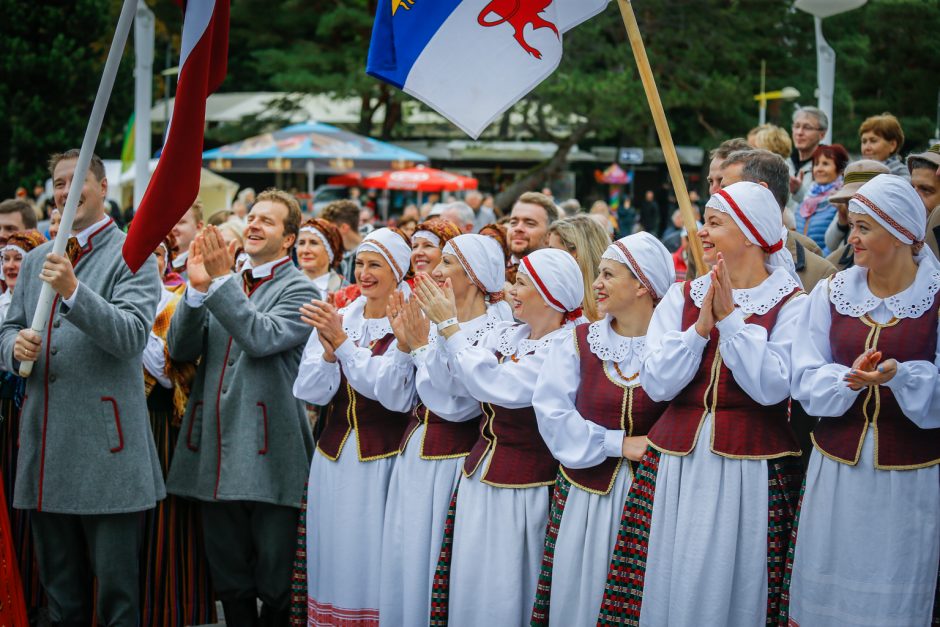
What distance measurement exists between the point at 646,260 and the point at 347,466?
1774 mm

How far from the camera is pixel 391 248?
544cm

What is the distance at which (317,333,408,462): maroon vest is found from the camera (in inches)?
205

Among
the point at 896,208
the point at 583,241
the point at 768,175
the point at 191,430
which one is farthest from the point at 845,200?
the point at 191,430

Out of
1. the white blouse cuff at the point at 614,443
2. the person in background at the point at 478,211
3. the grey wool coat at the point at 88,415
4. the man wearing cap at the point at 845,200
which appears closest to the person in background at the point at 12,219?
the grey wool coat at the point at 88,415

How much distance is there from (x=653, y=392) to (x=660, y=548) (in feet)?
1.83

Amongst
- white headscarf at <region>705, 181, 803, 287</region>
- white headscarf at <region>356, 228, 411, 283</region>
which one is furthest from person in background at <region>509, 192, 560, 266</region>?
white headscarf at <region>705, 181, 803, 287</region>

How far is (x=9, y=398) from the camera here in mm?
6062

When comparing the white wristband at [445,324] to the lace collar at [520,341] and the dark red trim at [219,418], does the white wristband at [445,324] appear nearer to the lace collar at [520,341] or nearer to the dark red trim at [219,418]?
the lace collar at [520,341]

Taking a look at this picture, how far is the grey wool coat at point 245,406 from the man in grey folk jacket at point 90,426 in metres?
0.26

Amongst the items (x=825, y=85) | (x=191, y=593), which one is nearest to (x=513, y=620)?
(x=191, y=593)

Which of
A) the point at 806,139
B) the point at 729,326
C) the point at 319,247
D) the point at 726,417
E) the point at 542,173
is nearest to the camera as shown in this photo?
the point at 729,326

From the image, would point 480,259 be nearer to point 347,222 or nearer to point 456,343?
point 456,343

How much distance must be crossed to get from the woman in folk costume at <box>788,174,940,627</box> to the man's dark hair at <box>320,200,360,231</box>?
5.06m

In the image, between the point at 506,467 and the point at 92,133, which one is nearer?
the point at 506,467
